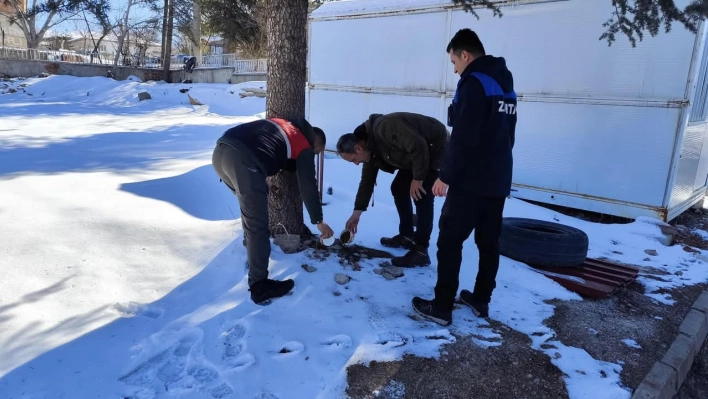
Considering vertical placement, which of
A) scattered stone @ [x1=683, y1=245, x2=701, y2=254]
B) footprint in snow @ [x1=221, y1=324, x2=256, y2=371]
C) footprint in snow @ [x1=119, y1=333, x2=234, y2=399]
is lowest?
footprint in snow @ [x1=119, y1=333, x2=234, y2=399]

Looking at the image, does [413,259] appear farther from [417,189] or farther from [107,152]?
[107,152]

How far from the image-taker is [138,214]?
4.55 meters

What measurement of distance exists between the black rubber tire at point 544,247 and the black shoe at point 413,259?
3.41ft

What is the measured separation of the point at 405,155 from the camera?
3947 millimetres

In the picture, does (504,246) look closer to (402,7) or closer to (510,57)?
(510,57)

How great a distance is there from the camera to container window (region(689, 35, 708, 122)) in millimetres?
6250

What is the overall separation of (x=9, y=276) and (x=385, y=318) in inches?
98.3

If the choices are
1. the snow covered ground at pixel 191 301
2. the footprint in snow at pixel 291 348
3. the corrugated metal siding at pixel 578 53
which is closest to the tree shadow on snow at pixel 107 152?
the snow covered ground at pixel 191 301

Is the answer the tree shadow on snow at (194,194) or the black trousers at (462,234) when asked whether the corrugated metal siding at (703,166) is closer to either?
the black trousers at (462,234)

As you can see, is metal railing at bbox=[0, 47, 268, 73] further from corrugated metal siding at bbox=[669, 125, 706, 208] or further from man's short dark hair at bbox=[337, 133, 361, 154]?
man's short dark hair at bbox=[337, 133, 361, 154]

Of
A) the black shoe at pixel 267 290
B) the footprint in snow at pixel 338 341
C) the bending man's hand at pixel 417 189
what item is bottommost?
the footprint in snow at pixel 338 341

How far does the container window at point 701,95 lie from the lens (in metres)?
6.25

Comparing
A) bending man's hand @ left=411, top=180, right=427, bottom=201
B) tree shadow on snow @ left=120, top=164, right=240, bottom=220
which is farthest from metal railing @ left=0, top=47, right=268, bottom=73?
bending man's hand @ left=411, top=180, right=427, bottom=201

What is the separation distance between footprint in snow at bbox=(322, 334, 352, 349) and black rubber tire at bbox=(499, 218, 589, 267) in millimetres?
2362
